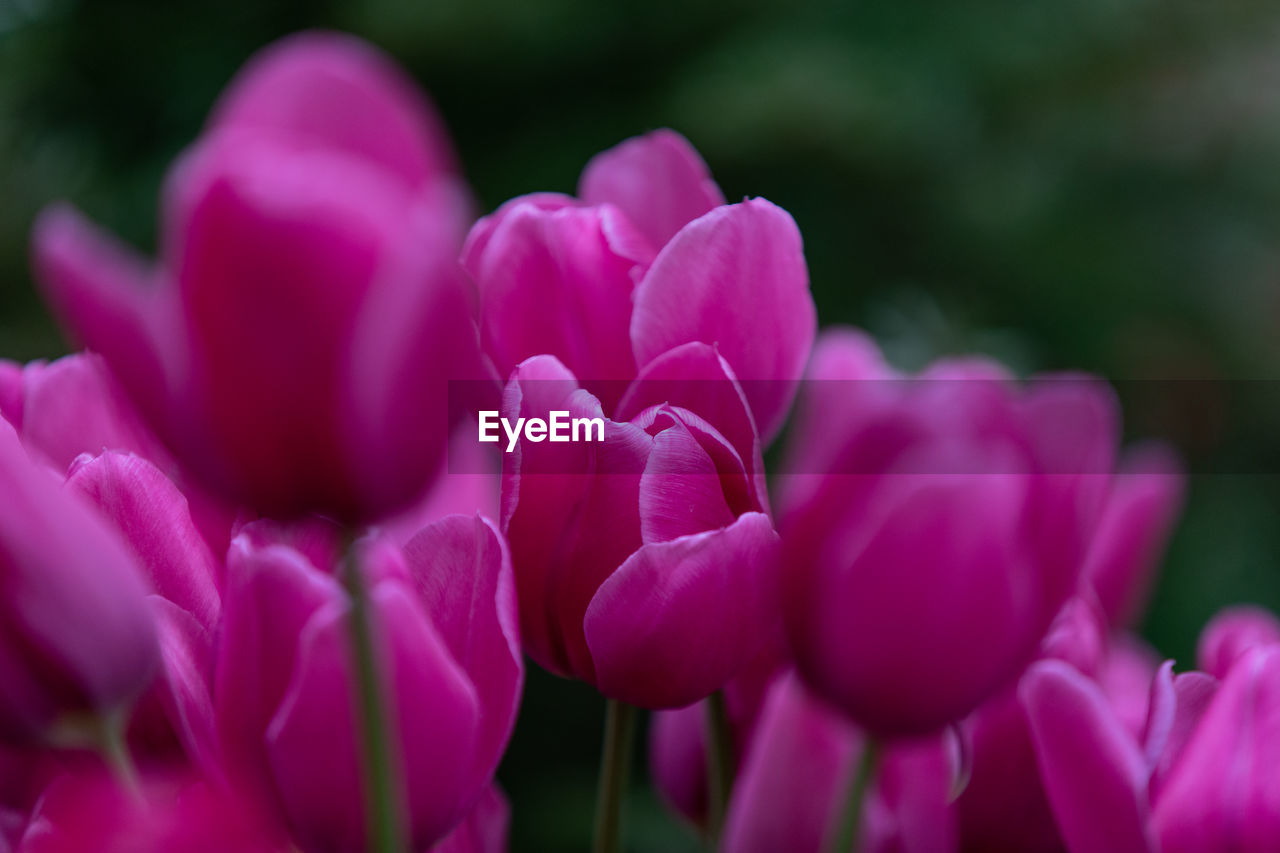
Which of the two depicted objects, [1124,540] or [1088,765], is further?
[1124,540]

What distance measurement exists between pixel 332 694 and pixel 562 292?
0.10 m

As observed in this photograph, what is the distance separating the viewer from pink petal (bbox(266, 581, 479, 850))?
0.19 metres

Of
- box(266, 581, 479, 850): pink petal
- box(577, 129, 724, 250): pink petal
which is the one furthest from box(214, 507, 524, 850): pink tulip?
box(577, 129, 724, 250): pink petal

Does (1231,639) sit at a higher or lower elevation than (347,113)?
lower

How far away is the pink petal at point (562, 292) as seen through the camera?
10.2 inches

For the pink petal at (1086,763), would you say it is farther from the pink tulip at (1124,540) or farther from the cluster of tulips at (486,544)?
the pink tulip at (1124,540)

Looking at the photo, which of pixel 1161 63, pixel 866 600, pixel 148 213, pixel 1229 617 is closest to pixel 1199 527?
pixel 1161 63

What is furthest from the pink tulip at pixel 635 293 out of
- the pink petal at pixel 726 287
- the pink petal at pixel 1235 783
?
the pink petal at pixel 1235 783

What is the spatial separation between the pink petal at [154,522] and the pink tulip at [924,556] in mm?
116

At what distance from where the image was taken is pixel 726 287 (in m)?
0.25

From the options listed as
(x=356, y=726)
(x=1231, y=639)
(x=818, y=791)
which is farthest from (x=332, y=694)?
(x=1231, y=639)

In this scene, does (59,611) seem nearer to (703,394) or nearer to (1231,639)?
(703,394)

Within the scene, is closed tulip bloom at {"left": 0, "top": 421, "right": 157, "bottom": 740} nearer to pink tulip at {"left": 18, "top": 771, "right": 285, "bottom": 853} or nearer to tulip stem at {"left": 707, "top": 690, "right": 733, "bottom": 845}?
pink tulip at {"left": 18, "top": 771, "right": 285, "bottom": 853}

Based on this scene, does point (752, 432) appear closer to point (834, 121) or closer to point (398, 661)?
point (398, 661)
